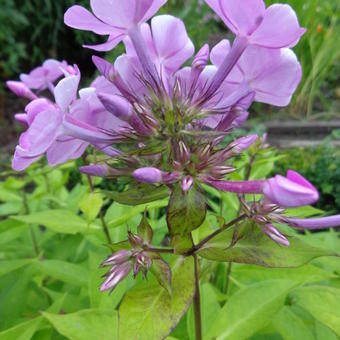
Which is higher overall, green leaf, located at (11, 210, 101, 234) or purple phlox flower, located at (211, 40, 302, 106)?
purple phlox flower, located at (211, 40, 302, 106)

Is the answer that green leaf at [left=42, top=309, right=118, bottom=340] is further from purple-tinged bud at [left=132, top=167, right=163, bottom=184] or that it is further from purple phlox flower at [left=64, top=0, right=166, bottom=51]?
purple phlox flower at [left=64, top=0, right=166, bottom=51]

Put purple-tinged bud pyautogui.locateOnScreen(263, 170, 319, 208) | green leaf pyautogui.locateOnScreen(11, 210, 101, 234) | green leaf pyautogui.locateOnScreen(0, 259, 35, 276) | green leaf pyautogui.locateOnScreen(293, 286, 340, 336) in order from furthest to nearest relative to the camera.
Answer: green leaf pyautogui.locateOnScreen(0, 259, 35, 276), green leaf pyautogui.locateOnScreen(11, 210, 101, 234), green leaf pyautogui.locateOnScreen(293, 286, 340, 336), purple-tinged bud pyautogui.locateOnScreen(263, 170, 319, 208)

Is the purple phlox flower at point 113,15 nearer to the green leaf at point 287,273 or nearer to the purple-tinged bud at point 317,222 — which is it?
the purple-tinged bud at point 317,222

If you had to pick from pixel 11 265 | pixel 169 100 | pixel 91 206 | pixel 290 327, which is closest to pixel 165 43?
pixel 169 100

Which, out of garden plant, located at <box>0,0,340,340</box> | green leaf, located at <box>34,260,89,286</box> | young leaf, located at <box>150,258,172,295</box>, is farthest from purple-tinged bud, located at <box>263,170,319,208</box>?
green leaf, located at <box>34,260,89,286</box>

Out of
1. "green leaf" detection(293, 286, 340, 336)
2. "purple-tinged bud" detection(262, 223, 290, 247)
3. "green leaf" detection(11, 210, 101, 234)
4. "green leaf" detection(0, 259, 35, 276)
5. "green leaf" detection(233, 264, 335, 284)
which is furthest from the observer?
"green leaf" detection(0, 259, 35, 276)

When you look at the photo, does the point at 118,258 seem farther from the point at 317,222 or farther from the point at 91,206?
→ the point at 91,206

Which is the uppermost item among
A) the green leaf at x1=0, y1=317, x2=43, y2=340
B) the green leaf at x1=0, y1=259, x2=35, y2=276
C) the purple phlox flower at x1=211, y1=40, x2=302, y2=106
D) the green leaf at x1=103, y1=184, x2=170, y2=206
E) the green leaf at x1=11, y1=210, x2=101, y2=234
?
the purple phlox flower at x1=211, y1=40, x2=302, y2=106

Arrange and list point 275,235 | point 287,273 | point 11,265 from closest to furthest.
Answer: point 275,235
point 287,273
point 11,265
